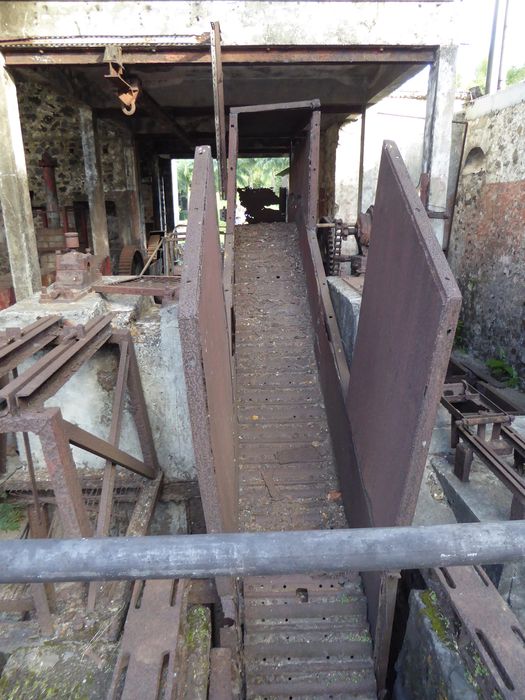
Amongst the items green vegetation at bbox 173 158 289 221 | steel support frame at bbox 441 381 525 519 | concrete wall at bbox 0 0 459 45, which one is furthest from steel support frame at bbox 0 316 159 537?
green vegetation at bbox 173 158 289 221

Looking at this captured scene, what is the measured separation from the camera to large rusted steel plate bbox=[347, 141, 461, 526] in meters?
1.90

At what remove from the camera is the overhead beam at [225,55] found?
559cm

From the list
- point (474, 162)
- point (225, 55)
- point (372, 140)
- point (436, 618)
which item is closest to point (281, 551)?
point (436, 618)

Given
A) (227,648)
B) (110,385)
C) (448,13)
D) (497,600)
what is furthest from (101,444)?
(448,13)

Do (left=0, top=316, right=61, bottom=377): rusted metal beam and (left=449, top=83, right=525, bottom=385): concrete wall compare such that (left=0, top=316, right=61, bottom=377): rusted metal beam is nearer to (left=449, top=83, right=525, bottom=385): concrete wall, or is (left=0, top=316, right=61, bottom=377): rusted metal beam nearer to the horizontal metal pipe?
the horizontal metal pipe

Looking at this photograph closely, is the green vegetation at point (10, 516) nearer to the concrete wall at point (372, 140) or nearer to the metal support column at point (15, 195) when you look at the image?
the metal support column at point (15, 195)

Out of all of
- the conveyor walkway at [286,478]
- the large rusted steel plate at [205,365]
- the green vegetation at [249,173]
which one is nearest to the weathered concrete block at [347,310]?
the conveyor walkway at [286,478]

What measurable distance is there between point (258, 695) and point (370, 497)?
121 cm

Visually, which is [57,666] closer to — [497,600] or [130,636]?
[130,636]

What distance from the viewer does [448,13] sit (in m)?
5.66

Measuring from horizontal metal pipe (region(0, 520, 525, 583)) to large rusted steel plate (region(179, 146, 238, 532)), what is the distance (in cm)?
109

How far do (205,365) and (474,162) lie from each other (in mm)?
8935

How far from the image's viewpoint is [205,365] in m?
1.98

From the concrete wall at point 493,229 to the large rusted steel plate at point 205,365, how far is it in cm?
636
